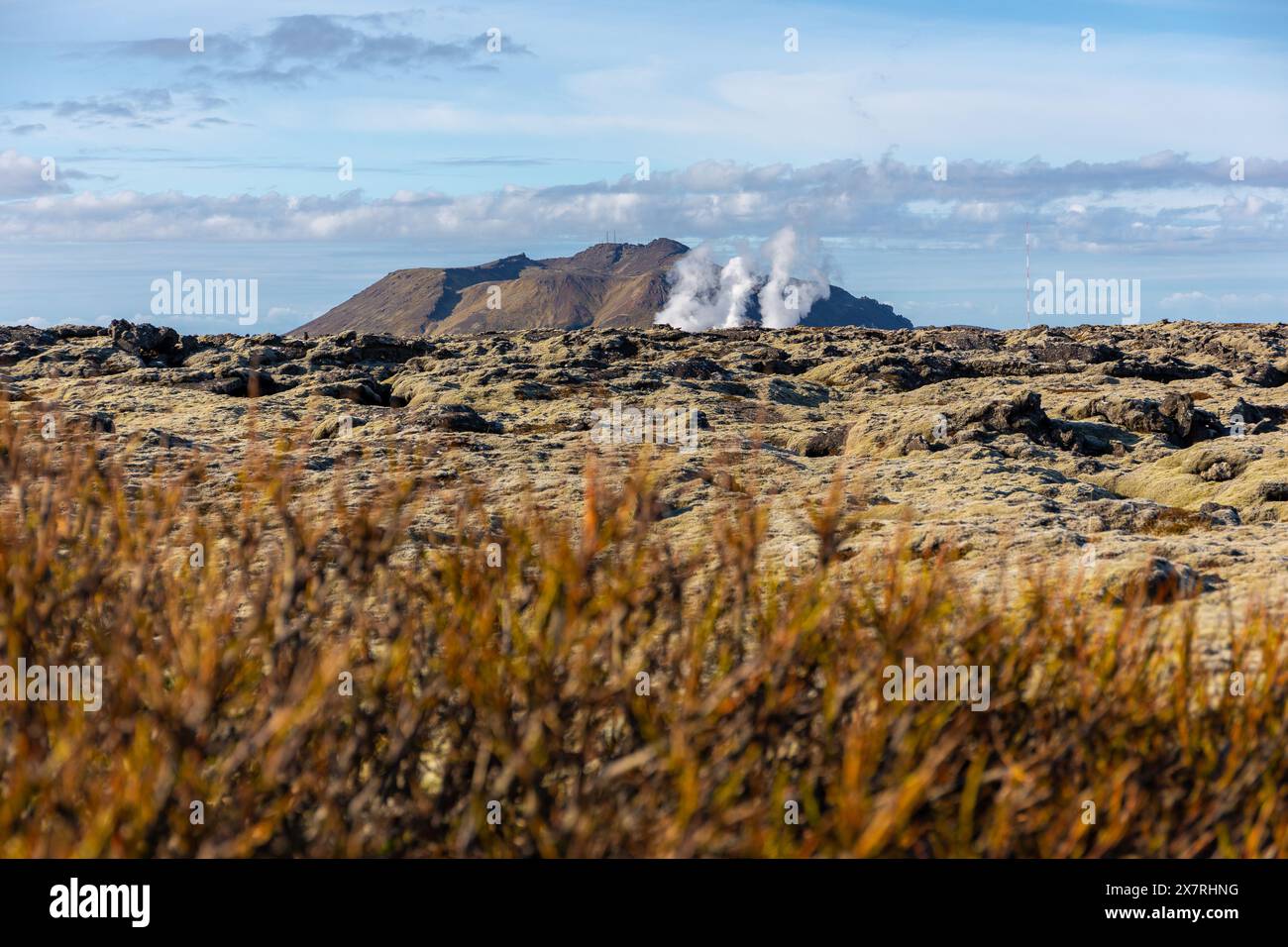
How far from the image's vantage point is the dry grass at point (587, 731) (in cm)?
593

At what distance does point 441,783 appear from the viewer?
6.91 metres

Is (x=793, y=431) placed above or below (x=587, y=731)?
above

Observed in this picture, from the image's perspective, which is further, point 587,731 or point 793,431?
point 793,431

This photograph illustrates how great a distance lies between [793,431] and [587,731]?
90.7 ft

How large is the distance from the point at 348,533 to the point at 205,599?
44.6 inches

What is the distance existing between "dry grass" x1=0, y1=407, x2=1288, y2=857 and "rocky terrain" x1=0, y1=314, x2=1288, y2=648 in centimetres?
115

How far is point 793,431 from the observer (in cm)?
3356

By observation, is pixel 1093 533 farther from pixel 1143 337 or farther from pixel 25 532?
pixel 1143 337

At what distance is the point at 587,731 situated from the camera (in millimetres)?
6637

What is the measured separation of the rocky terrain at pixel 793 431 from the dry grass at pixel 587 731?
1152 millimetres

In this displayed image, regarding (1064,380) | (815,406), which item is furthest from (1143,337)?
(815,406)

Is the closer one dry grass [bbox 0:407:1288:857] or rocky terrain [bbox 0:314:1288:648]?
dry grass [bbox 0:407:1288:857]

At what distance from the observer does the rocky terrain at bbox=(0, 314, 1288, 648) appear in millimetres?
15992
